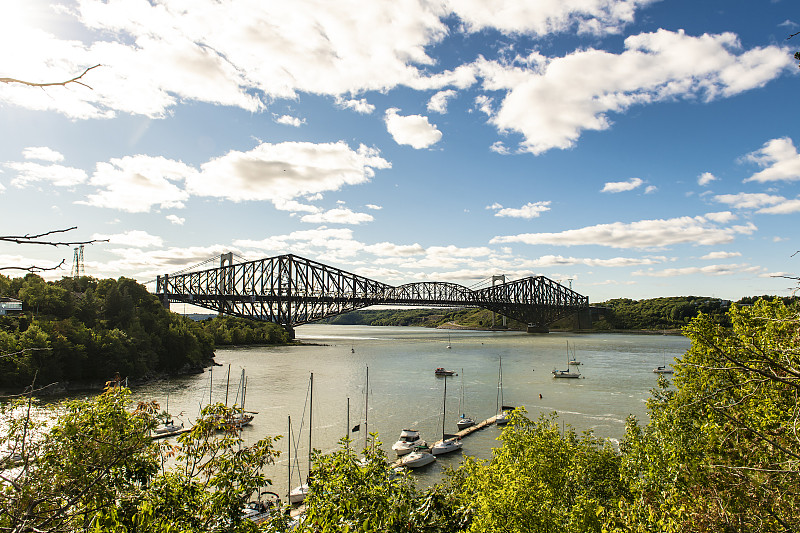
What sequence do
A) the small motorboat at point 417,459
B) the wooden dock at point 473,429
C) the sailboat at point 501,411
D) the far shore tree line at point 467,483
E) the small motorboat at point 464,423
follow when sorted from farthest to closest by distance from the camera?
the sailboat at point 501,411 → the small motorboat at point 464,423 → the wooden dock at point 473,429 → the small motorboat at point 417,459 → the far shore tree line at point 467,483

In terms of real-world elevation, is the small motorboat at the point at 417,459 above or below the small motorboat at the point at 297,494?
above

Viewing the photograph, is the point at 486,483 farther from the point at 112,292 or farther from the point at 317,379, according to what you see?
the point at 112,292

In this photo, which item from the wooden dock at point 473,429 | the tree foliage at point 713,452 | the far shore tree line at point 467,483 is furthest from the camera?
the wooden dock at point 473,429

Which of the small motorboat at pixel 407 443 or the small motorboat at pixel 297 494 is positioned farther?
the small motorboat at pixel 407 443

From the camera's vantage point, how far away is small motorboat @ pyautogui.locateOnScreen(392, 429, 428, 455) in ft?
89.6

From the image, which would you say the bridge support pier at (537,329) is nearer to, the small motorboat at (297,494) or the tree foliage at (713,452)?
the tree foliage at (713,452)

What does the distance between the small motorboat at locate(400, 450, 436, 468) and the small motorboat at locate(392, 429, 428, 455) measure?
0.65 metres

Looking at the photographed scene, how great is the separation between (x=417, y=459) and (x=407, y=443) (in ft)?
8.12

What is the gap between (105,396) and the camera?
39.4 ft

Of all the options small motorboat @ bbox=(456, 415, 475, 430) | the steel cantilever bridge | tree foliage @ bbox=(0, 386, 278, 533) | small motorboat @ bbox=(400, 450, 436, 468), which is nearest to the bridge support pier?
the steel cantilever bridge

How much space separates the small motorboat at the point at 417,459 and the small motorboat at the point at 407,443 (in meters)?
0.65

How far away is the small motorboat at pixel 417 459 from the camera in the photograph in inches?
985

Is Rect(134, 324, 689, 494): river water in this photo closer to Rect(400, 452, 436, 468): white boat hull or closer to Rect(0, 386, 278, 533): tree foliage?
Rect(400, 452, 436, 468): white boat hull

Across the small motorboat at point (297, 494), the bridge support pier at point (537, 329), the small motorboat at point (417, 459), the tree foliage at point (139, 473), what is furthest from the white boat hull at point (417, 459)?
the bridge support pier at point (537, 329)
